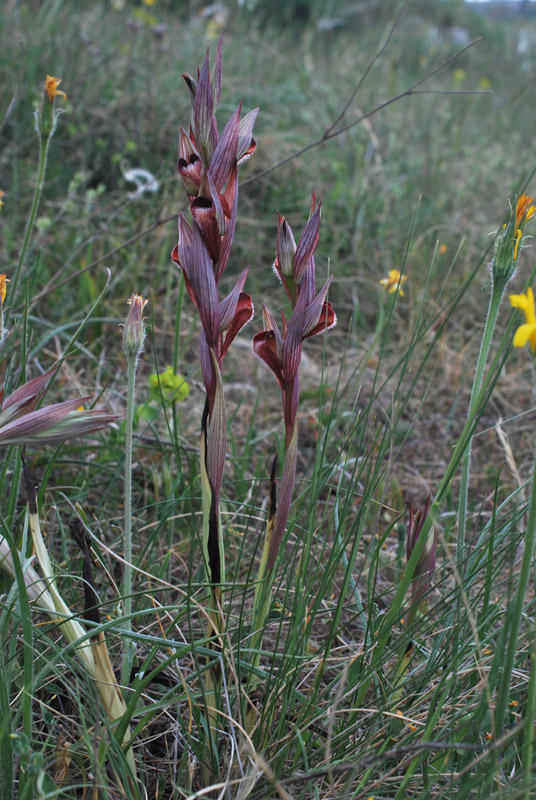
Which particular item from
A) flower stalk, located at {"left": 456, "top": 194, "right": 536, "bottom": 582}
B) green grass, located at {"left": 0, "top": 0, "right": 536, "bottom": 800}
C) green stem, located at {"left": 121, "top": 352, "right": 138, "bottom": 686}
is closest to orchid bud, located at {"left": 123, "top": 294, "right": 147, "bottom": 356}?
green stem, located at {"left": 121, "top": 352, "right": 138, "bottom": 686}

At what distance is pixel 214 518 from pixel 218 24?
4900mm

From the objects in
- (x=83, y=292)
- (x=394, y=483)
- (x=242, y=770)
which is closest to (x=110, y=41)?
(x=83, y=292)

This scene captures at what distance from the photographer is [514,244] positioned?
877 millimetres

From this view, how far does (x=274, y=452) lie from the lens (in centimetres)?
138

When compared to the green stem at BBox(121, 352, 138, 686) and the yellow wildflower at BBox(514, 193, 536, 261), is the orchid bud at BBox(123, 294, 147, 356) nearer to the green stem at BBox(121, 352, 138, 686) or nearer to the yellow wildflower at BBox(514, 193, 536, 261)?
the green stem at BBox(121, 352, 138, 686)

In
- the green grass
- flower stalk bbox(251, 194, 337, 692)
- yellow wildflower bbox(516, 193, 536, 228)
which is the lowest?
the green grass

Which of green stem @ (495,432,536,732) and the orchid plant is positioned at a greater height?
the orchid plant

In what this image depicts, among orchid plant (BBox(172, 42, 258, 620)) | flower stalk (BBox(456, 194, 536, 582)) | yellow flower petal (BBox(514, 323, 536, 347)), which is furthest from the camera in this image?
flower stalk (BBox(456, 194, 536, 582))

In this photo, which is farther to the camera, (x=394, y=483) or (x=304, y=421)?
(x=304, y=421)

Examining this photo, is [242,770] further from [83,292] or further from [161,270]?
[161,270]

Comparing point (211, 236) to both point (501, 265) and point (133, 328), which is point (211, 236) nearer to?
point (133, 328)

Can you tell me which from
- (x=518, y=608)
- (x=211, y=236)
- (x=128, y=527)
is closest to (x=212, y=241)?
(x=211, y=236)

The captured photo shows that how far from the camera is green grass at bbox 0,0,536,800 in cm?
83

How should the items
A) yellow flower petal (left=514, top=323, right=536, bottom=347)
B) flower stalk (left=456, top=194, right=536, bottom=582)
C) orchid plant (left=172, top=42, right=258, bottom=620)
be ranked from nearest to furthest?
yellow flower petal (left=514, top=323, right=536, bottom=347), orchid plant (left=172, top=42, right=258, bottom=620), flower stalk (left=456, top=194, right=536, bottom=582)
